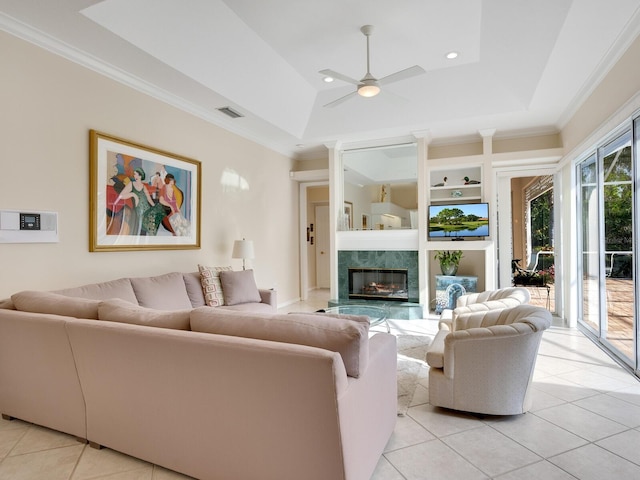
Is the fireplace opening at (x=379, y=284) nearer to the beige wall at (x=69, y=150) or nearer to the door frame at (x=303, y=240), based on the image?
the door frame at (x=303, y=240)

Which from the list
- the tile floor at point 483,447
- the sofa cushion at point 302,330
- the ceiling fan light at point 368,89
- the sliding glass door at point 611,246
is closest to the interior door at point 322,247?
the ceiling fan light at point 368,89

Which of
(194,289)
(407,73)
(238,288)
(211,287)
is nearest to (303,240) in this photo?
(238,288)

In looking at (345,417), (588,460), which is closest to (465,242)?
(588,460)

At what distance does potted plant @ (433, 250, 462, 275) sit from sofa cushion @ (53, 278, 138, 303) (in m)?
4.71

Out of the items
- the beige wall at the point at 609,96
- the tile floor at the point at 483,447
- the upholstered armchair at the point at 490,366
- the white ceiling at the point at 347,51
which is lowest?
the tile floor at the point at 483,447

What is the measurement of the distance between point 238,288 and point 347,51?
3.01 metres

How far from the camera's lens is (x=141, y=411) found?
1.94 m

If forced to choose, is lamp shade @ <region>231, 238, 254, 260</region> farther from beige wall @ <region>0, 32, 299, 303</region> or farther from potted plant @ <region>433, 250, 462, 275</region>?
potted plant @ <region>433, 250, 462, 275</region>

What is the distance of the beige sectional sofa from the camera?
60.5 inches

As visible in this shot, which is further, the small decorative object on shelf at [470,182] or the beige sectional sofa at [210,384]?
the small decorative object on shelf at [470,182]

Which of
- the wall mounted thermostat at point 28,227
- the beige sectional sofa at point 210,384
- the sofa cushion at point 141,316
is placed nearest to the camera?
the beige sectional sofa at point 210,384

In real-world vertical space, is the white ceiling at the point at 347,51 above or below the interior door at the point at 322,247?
above

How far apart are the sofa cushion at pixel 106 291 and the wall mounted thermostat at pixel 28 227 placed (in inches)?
19.3

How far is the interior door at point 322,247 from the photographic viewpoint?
9031 millimetres
